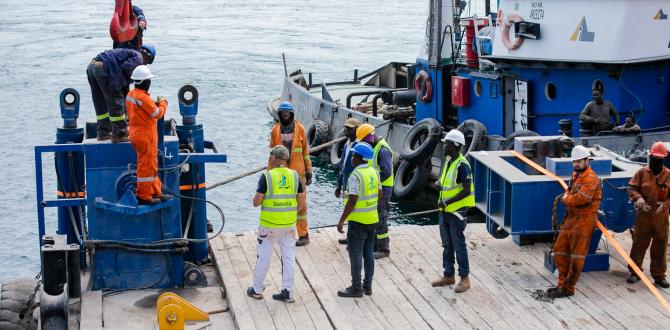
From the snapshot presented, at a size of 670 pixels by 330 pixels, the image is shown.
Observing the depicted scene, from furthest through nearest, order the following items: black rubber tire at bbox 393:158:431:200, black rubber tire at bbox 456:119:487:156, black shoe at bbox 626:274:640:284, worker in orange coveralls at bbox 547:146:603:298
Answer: black rubber tire at bbox 393:158:431:200
black rubber tire at bbox 456:119:487:156
black shoe at bbox 626:274:640:284
worker in orange coveralls at bbox 547:146:603:298

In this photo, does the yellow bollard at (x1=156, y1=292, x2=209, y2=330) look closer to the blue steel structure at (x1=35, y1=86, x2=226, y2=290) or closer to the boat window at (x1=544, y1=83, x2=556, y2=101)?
the blue steel structure at (x1=35, y1=86, x2=226, y2=290)

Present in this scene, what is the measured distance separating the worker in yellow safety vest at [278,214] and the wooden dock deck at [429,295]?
255 mm

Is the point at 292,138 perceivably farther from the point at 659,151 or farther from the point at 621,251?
the point at 659,151

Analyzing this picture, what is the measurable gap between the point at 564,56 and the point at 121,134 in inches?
385

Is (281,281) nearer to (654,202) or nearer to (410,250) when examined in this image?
(410,250)

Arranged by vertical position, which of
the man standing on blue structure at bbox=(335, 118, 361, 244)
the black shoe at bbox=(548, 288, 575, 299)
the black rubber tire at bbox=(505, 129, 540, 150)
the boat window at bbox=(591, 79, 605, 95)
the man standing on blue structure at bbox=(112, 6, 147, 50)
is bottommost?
the black shoe at bbox=(548, 288, 575, 299)

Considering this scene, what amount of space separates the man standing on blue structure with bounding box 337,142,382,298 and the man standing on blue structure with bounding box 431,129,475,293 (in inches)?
27.5

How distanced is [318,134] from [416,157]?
5.15m

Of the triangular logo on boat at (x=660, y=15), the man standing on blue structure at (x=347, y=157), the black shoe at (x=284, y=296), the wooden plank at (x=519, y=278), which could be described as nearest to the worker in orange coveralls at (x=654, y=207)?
the wooden plank at (x=519, y=278)

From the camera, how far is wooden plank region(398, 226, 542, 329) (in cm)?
900

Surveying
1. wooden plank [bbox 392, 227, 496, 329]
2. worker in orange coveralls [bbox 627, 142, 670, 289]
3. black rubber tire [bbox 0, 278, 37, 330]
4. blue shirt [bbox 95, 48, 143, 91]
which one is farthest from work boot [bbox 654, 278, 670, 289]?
black rubber tire [bbox 0, 278, 37, 330]

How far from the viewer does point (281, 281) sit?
1016 centimetres

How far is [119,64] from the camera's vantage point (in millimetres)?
9992

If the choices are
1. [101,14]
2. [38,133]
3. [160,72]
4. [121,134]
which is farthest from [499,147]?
[101,14]
